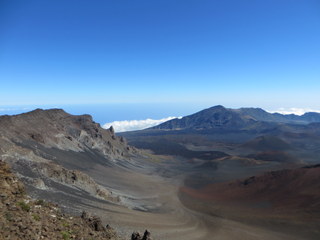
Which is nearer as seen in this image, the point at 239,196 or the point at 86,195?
the point at 86,195

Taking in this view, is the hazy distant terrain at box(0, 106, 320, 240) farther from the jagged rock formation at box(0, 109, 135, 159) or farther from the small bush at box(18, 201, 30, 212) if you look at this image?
the small bush at box(18, 201, 30, 212)

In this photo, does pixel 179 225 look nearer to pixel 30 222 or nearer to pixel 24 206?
pixel 24 206

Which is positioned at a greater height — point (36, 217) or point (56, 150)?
point (56, 150)

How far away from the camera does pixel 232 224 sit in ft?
141

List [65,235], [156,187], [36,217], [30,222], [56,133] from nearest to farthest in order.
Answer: [30,222], [65,235], [36,217], [156,187], [56,133]

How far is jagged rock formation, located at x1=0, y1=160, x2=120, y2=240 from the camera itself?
42.9ft

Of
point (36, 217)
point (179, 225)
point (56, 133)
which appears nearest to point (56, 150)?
point (56, 133)

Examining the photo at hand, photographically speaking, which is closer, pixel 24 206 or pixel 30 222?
pixel 30 222

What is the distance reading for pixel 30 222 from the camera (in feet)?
46.7

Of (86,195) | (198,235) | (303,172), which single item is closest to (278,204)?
(303,172)

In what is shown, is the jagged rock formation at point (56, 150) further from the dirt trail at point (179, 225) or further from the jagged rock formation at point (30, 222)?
the jagged rock formation at point (30, 222)

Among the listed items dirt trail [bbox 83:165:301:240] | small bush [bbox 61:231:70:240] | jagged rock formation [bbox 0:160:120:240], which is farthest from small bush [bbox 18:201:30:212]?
dirt trail [bbox 83:165:301:240]

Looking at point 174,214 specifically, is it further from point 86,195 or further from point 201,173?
point 201,173

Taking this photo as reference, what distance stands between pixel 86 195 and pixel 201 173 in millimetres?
64079
